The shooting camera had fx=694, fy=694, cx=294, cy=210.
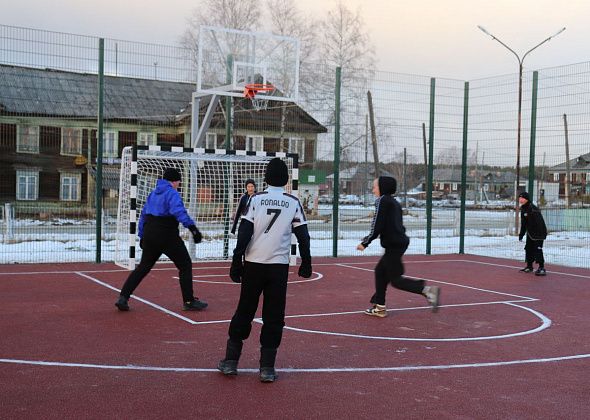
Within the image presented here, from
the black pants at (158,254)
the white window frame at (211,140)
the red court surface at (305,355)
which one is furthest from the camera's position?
the white window frame at (211,140)

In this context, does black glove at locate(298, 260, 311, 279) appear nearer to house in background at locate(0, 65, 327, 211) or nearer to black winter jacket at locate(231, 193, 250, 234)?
black winter jacket at locate(231, 193, 250, 234)

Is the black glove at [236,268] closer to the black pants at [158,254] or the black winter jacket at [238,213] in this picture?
the black pants at [158,254]

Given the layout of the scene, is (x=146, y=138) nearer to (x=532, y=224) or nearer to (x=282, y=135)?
(x=282, y=135)

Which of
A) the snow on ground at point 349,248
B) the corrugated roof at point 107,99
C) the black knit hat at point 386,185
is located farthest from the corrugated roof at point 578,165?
the black knit hat at point 386,185

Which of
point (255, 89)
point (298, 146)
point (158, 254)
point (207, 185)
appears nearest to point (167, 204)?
point (158, 254)

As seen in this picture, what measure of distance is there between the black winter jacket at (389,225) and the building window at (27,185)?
31.2 feet

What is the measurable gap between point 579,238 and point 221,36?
1375 cm

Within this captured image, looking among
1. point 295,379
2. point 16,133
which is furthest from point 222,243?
point 295,379

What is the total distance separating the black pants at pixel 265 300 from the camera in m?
6.28

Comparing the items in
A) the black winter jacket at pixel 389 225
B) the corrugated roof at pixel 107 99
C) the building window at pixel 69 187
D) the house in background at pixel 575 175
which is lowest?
the black winter jacket at pixel 389 225

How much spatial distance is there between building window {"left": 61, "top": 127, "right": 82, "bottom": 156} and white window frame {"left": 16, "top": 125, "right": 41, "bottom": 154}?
0.59m

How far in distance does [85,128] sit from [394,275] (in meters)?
9.50

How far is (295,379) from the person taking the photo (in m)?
6.33

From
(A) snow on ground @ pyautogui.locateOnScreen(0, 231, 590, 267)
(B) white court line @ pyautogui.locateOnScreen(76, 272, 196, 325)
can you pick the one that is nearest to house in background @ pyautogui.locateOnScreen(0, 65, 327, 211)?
(A) snow on ground @ pyautogui.locateOnScreen(0, 231, 590, 267)
